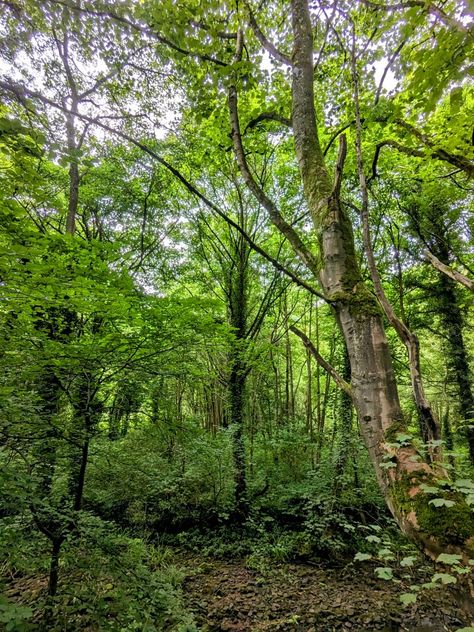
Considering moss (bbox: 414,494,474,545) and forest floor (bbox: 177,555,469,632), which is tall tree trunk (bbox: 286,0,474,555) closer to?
moss (bbox: 414,494,474,545)

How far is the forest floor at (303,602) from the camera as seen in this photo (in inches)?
164

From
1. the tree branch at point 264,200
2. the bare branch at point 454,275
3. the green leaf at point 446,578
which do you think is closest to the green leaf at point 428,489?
the green leaf at point 446,578

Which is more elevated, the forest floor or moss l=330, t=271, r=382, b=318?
moss l=330, t=271, r=382, b=318

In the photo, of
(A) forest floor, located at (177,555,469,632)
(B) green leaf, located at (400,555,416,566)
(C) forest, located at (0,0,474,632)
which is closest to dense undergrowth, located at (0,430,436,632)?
(C) forest, located at (0,0,474,632)

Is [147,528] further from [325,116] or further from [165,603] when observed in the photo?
[325,116]

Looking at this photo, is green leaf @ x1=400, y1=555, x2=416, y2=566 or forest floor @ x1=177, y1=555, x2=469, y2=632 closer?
A: green leaf @ x1=400, y1=555, x2=416, y2=566

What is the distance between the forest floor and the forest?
5 centimetres

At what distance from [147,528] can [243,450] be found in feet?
9.03

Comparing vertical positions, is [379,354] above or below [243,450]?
above

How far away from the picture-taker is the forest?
172 centimetres

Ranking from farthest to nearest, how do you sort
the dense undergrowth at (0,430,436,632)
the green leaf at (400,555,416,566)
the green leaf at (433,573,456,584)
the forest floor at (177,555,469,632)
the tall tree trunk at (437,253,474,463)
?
1. the tall tree trunk at (437,253,474,463)
2. the dense undergrowth at (0,430,436,632)
3. the forest floor at (177,555,469,632)
4. the green leaf at (400,555,416,566)
5. the green leaf at (433,573,456,584)

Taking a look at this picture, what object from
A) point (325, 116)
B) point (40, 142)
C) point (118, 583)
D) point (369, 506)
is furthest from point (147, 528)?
point (325, 116)

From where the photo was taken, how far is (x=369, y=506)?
6.85m

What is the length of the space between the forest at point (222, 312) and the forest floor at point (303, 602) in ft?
0.15
